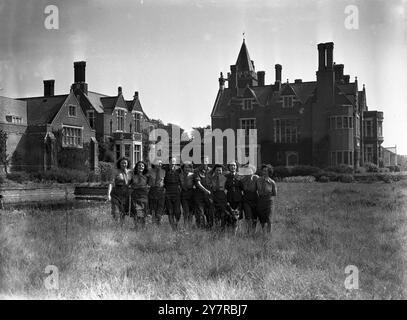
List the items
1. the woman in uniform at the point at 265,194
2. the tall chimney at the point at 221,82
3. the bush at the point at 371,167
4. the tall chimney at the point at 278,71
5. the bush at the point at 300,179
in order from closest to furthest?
→ the woman in uniform at the point at 265,194
the tall chimney at the point at 278,71
the tall chimney at the point at 221,82
the bush at the point at 371,167
the bush at the point at 300,179

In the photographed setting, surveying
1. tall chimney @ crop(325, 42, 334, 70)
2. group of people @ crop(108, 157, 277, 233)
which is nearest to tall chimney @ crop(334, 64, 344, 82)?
tall chimney @ crop(325, 42, 334, 70)

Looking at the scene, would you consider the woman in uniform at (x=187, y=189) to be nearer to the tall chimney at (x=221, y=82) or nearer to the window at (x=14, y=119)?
the tall chimney at (x=221, y=82)

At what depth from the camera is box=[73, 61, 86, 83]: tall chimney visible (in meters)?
8.62

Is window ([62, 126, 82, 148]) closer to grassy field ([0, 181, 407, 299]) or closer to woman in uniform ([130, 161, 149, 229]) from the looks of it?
grassy field ([0, 181, 407, 299])

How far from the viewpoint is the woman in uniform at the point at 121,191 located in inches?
348

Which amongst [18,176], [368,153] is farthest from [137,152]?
[368,153]

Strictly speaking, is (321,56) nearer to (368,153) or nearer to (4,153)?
(368,153)

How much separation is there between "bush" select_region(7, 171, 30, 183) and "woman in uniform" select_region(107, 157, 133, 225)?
315cm

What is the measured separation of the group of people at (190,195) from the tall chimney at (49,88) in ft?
7.92

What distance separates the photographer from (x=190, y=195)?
877 cm

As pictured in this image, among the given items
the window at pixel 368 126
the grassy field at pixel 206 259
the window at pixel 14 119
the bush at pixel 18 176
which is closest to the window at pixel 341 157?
the window at pixel 368 126

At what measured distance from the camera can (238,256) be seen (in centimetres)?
604
